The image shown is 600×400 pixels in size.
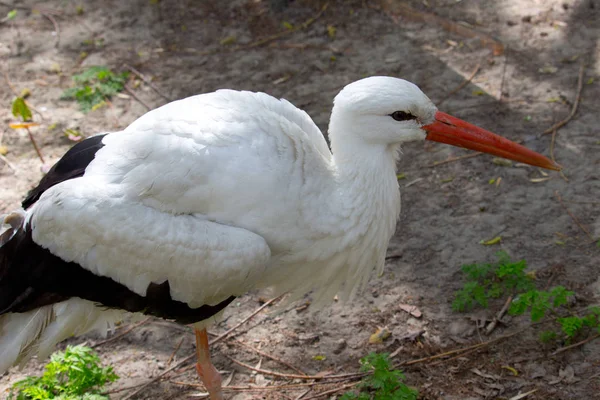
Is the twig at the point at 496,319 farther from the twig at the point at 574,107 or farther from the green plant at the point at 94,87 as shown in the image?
the green plant at the point at 94,87

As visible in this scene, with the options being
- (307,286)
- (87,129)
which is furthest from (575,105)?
(87,129)

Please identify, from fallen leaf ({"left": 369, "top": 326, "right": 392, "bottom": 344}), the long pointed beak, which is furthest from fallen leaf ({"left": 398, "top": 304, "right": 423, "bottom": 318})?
the long pointed beak

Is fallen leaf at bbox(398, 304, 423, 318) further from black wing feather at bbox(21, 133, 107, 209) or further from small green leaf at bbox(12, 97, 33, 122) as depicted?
small green leaf at bbox(12, 97, 33, 122)

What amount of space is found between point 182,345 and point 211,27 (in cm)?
420

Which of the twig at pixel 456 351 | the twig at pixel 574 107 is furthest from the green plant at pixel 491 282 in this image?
the twig at pixel 574 107

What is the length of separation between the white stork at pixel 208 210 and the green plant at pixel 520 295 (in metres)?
0.78

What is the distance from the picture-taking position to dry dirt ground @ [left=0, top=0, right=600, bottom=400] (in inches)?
165

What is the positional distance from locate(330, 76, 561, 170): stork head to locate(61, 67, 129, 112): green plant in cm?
370

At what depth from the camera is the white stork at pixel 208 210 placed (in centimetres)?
329

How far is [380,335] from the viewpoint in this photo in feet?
14.1

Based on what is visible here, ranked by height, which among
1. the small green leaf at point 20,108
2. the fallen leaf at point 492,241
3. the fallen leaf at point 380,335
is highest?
the small green leaf at point 20,108

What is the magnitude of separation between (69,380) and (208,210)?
1473 millimetres

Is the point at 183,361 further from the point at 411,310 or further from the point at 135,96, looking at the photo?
the point at 135,96

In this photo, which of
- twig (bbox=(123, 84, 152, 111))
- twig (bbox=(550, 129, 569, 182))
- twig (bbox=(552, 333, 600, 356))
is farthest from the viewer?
twig (bbox=(123, 84, 152, 111))
